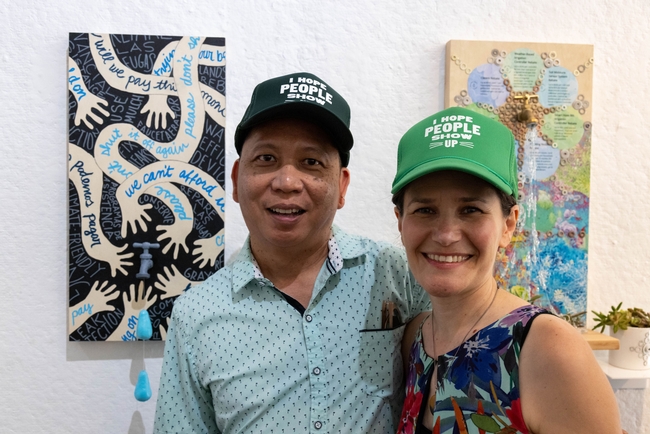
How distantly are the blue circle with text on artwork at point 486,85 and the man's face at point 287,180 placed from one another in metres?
0.68

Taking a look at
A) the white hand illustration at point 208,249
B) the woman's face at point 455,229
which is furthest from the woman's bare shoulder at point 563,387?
the white hand illustration at point 208,249

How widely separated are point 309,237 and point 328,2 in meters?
0.82

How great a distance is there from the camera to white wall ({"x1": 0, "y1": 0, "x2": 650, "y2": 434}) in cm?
140

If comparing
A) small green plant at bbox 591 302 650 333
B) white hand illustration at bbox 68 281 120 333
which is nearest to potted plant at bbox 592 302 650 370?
small green plant at bbox 591 302 650 333

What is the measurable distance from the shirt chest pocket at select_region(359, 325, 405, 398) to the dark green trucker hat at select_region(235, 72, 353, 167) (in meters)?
0.42

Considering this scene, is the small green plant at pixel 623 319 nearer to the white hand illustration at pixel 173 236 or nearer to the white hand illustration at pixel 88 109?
the white hand illustration at pixel 173 236

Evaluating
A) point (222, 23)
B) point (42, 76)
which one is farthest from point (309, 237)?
point (42, 76)

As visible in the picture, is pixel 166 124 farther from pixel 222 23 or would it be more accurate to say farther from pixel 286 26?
pixel 286 26

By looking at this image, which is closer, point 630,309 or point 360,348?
point 360,348

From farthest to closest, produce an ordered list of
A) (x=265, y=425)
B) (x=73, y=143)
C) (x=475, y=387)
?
(x=73, y=143) → (x=265, y=425) → (x=475, y=387)

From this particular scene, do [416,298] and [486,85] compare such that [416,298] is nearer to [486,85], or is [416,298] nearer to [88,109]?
[486,85]

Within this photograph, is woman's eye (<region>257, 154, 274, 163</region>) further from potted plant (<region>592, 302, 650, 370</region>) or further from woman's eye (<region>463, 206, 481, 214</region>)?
potted plant (<region>592, 302, 650, 370</region>)

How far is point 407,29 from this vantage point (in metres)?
1.48

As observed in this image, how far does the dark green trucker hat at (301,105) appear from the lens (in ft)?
3.14
